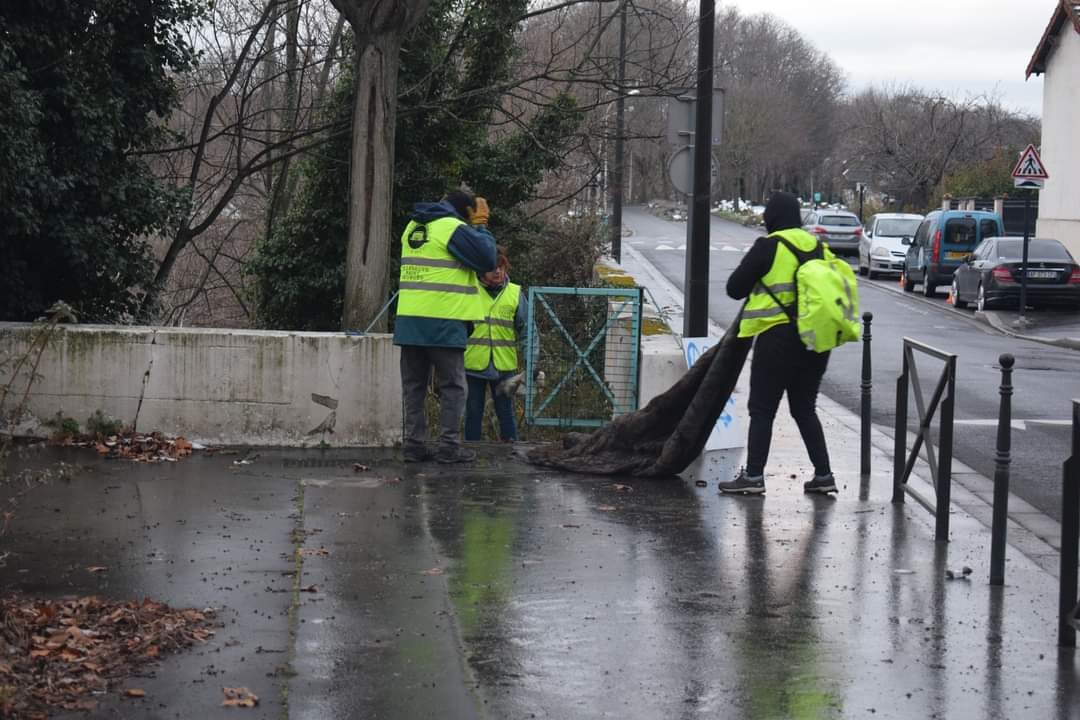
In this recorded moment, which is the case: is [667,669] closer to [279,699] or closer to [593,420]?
[279,699]

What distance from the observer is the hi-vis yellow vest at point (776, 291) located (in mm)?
8781

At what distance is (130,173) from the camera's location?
11.8 m

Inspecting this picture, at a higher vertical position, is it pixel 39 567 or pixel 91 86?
pixel 91 86

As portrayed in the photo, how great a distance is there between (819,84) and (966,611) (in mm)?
117156

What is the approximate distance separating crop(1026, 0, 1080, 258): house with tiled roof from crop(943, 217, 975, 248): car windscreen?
5231 mm

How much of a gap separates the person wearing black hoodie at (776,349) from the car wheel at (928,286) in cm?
2599

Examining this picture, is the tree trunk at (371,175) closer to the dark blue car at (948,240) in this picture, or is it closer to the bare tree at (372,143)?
the bare tree at (372,143)

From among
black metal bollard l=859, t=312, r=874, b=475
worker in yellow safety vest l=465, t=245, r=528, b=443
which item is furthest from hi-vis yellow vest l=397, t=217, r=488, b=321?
black metal bollard l=859, t=312, r=874, b=475

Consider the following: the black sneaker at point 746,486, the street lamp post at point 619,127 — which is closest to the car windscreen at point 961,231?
the street lamp post at point 619,127

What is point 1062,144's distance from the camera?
39.6 metres

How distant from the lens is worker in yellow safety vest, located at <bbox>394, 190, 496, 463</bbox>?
9.21 m

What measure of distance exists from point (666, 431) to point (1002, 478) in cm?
309

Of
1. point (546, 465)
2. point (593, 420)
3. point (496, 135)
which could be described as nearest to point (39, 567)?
point (546, 465)

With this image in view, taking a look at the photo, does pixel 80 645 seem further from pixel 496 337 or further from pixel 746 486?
pixel 496 337
